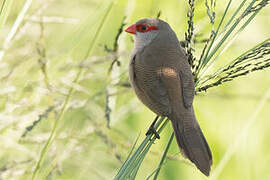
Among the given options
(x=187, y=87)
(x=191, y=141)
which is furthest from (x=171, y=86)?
(x=191, y=141)

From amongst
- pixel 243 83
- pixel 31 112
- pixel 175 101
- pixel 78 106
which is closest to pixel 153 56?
pixel 175 101

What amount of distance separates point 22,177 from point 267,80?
2585 millimetres

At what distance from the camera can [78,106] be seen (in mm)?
2148

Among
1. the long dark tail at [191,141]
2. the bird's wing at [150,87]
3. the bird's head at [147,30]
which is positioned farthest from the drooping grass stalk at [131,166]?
the bird's head at [147,30]

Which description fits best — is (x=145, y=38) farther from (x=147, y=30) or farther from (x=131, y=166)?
(x=131, y=166)

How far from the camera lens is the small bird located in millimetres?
1770

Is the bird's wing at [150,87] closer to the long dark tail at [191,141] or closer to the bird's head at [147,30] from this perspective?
the long dark tail at [191,141]

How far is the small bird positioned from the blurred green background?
0.34 feet

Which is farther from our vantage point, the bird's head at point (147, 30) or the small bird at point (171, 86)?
the bird's head at point (147, 30)

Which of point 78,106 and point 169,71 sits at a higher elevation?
point 169,71

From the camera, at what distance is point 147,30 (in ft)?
7.93

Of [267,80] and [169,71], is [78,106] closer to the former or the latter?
[169,71]

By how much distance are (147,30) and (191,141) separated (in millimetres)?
914

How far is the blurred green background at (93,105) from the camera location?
210 centimetres
